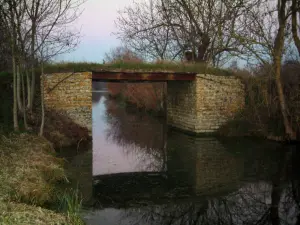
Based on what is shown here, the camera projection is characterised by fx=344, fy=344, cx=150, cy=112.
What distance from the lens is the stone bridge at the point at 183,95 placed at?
47.3 ft

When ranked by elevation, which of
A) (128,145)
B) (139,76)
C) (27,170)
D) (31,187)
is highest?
(139,76)

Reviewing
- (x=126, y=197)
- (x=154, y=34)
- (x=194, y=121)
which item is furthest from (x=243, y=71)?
(x=126, y=197)

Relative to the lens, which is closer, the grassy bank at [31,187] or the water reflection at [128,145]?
the grassy bank at [31,187]

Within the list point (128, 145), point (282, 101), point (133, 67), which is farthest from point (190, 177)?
point (133, 67)

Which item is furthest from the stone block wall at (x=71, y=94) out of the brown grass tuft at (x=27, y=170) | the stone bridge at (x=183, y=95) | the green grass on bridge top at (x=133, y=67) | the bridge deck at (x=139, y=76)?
the brown grass tuft at (x=27, y=170)

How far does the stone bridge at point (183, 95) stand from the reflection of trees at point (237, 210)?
7712 millimetres

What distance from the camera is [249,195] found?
796 centimetres

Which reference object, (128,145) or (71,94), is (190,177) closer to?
(128,145)

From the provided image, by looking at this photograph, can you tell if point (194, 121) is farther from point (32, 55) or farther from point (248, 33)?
point (32, 55)

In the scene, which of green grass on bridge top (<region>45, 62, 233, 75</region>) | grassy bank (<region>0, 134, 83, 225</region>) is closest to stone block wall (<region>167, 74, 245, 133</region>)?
green grass on bridge top (<region>45, 62, 233, 75</region>)

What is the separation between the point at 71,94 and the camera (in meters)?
14.5

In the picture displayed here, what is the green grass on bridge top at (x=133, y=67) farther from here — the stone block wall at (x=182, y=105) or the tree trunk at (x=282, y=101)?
the tree trunk at (x=282, y=101)

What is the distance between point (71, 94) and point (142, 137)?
13.1 feet

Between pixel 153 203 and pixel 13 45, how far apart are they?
681cm
